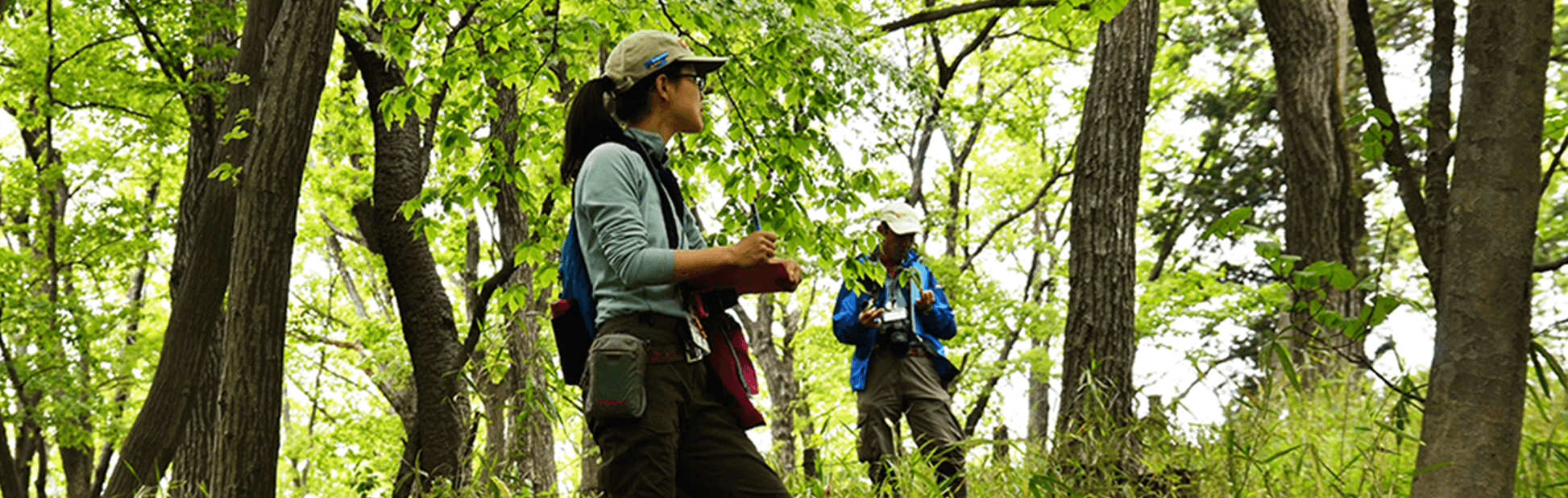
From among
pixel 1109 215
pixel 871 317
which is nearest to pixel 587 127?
pixel 871 317

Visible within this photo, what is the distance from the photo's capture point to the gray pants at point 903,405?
18.5 feet

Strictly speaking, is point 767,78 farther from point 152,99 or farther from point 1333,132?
point 152,99

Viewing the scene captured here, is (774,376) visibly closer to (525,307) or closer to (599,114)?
(525,307)

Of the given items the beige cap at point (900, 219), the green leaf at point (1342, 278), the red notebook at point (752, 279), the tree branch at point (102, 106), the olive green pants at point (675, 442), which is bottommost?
the olive green pants at point (675, 442)

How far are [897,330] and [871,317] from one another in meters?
0.21

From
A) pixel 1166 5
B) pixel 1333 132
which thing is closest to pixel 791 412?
pixel 1166 5

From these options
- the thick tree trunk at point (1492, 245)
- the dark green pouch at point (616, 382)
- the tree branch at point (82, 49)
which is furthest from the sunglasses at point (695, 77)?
the tree branch at point (82, 49)

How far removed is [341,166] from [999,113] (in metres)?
9.64

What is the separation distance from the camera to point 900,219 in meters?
5.87

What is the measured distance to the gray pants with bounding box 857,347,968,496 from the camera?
18.5ft

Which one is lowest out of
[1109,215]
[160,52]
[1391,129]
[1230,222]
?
[1230,222]

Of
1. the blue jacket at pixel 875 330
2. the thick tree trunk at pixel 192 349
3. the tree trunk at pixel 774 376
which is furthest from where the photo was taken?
the tree trunk at pixel 774 376

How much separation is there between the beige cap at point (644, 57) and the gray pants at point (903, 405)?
10.4ft

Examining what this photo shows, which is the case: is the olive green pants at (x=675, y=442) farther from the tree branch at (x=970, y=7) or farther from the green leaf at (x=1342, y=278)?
the tree branch at (x=970, y=7)
